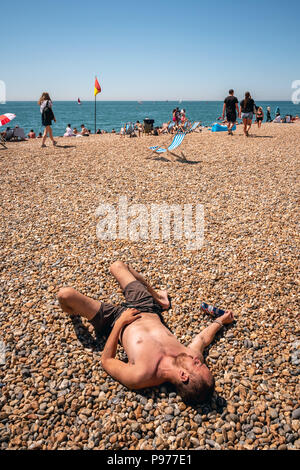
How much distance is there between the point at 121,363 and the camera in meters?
2.65

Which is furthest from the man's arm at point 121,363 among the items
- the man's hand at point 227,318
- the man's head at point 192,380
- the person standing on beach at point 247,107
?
the person standing on beach at point 247,107

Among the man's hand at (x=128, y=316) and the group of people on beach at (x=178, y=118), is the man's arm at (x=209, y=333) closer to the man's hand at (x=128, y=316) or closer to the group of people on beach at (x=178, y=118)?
the man's hand at (x=128, y=316)

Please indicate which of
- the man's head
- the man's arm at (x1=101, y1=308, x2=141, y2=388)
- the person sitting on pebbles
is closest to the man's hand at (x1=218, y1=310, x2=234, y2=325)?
the person sitting on pebbles

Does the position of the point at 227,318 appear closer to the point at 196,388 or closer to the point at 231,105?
the point at 196,388

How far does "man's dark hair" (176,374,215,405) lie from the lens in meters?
2.40

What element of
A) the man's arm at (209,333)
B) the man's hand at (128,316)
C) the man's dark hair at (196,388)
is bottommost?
the man's dark hair at (196,388)

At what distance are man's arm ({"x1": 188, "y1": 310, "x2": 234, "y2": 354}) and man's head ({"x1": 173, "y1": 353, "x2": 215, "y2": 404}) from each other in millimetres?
371

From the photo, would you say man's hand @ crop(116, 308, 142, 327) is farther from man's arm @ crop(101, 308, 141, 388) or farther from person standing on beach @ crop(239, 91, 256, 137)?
person standing on beach @ crop(239, 91, 256, 137)

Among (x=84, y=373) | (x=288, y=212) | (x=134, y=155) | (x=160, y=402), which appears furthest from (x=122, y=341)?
(x=134, y=155)

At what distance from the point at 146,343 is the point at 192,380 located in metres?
0.52

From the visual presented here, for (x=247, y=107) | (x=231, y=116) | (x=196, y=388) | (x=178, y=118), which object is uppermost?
(x=178, y=118)

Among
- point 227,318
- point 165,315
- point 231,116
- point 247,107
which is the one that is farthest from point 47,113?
point 227,318

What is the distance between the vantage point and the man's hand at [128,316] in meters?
2.90
